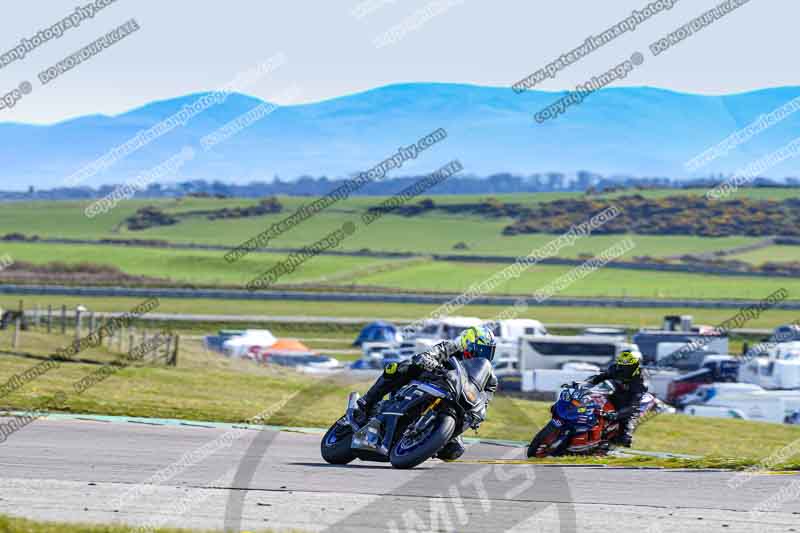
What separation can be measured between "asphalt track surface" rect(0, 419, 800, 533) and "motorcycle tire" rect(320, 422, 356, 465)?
15 centimetres

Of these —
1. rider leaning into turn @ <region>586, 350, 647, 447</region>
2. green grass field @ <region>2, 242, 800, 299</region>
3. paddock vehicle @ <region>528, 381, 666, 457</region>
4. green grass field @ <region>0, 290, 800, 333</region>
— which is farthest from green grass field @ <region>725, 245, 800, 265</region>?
paddock vehicle @ <region>528, 381, 666, 457</region>

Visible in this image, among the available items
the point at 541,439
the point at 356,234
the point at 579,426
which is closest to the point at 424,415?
the point at 541,439

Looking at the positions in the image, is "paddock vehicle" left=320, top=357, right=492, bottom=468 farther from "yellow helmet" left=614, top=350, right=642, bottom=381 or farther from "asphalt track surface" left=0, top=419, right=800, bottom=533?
"yellow helmet" left=614, top=350, right=642, bottom=381

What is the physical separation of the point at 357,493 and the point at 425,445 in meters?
2.04

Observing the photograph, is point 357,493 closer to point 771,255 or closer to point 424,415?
point 424,415

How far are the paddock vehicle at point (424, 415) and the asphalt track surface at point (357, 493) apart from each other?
23cm

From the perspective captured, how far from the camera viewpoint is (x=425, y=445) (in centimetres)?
1366

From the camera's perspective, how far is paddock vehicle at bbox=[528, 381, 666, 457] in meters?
17.1

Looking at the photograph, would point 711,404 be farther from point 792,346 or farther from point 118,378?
point 118,378

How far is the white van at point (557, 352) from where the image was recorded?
44.8 metres

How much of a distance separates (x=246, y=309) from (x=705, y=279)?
4124 cm

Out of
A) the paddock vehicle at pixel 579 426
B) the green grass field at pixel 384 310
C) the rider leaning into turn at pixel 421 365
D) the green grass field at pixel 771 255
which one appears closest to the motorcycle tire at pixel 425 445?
the rider leaning into turn at pixel 421 365

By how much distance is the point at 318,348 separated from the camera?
5744cm

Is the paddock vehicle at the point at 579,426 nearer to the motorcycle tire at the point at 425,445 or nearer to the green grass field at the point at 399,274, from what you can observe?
the motorcycle tire at the point at 425,445
